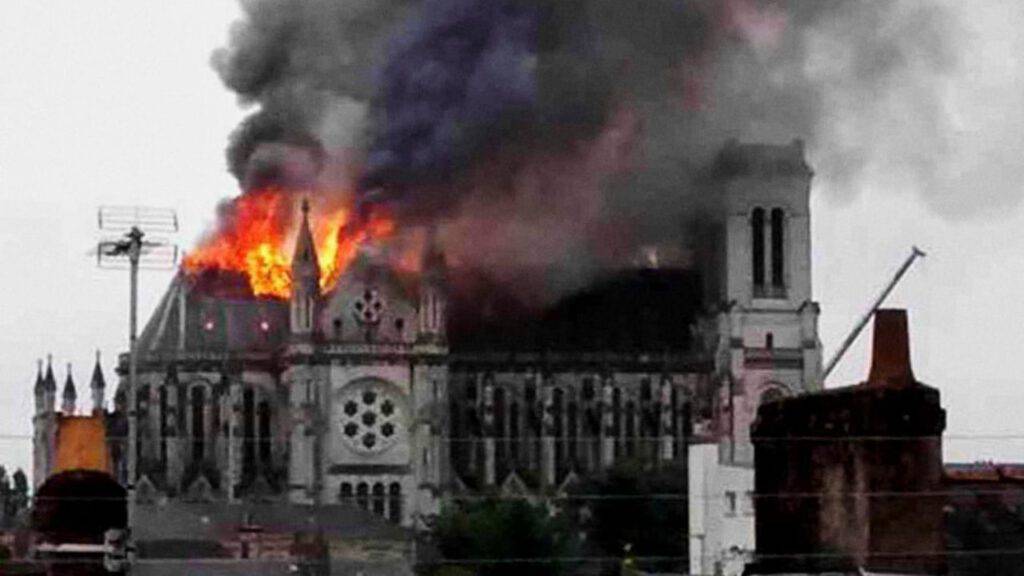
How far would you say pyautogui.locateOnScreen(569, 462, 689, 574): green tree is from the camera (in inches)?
4245

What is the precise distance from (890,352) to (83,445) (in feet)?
15.3

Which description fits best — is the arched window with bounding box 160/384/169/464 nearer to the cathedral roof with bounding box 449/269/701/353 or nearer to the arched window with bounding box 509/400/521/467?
the cathedral roof with bounding box 449/269/701/353

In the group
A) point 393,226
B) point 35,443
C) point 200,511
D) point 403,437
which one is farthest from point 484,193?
point 200,511

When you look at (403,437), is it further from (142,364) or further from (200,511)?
(200,511)

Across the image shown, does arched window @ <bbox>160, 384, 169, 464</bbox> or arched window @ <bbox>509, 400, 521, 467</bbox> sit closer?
arched window @ <bbox>160, 384, 169, 464</bbox>

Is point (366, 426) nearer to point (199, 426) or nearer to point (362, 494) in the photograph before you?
point (362, 494)

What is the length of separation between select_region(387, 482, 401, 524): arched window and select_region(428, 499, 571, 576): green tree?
14294 mm

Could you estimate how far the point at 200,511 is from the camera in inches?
4102

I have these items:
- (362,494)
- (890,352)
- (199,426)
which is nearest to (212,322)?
(199,426)

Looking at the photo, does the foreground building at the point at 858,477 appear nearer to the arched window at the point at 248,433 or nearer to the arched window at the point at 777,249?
the arched window at the point at 248,433

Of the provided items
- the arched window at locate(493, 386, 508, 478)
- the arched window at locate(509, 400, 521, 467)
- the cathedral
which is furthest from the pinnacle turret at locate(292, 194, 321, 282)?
the arched window at locate(509, 400, 521, 467)

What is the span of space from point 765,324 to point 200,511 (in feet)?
126

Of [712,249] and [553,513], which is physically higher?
[712,249]

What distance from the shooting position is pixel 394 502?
413ft
